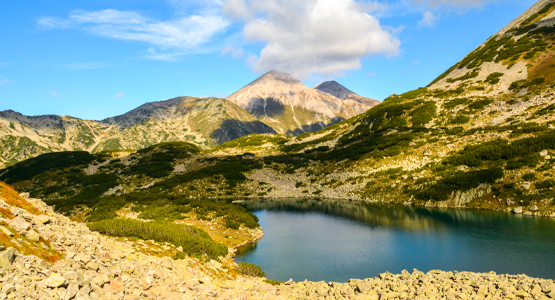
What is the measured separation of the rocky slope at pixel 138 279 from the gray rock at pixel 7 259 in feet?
0.08

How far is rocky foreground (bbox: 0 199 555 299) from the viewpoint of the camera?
393 inches

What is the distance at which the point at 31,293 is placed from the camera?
30.2 feet

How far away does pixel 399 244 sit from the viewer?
3195 centimetres

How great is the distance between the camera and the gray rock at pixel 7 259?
9.54 metres

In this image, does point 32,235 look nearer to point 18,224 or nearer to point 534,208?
point 18,224

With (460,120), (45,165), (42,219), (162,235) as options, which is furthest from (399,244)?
(45,165)

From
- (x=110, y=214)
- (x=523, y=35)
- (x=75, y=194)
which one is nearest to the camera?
(x=110, y=214)

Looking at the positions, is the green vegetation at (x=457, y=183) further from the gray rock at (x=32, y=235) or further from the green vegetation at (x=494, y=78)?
the green vegetation at (x=494, y=78)

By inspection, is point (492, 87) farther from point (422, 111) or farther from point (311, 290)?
point (311, 290)

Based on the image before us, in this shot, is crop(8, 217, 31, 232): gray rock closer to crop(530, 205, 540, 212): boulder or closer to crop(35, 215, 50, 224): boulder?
crop(35, 215, 50, 224): boulder

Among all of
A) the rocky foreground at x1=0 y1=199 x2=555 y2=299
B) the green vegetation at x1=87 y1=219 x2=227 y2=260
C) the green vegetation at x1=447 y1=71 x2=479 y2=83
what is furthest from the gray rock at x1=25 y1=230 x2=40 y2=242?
the green vegetation at x1=447 y1=71 x2=479 y2=83

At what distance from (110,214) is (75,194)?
40.6 m

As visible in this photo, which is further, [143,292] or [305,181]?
[305,181]

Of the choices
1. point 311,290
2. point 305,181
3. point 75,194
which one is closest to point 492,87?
point 305,181
